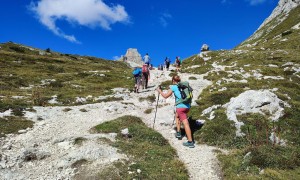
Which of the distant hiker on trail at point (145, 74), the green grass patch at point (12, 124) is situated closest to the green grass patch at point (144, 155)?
the green grass patch at point (12, 124)

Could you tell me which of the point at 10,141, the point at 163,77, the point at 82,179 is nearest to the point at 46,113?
the point at 10,141

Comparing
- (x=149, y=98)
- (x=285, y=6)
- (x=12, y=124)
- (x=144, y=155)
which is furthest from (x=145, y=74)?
(x=285, y=6)

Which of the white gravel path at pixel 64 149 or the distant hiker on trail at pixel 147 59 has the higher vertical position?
the distant hiker on trail at pixel 147 59

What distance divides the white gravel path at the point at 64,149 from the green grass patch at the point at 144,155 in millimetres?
581

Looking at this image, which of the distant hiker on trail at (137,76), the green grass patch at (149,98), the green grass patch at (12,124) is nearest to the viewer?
the green grass patch at (12,124)

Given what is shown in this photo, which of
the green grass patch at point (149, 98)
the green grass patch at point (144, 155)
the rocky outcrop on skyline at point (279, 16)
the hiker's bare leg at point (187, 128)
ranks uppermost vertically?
the rocky outcrop on skyline at point (279, 16)

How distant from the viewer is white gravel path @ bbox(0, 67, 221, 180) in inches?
566

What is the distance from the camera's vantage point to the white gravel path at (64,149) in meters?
14.4

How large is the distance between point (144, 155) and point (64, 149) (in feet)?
14.3

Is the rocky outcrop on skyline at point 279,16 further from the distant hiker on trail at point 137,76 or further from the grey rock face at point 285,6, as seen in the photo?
the distant hiker on trail at point 137,76

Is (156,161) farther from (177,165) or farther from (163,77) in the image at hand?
(163,77)

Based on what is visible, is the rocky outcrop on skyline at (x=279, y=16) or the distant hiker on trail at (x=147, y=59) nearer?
the distant hiker on trail at (x=147, y=59)

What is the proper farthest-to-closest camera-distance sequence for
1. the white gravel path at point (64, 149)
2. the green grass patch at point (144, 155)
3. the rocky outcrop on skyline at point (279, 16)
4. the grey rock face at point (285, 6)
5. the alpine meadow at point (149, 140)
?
the grey rock face at point (285, 6) < the rocky outcrop on skyline at point (279, 16) < the white gravel path at point (64, 149) < the alpine meadow at point (149, 140) < the green grass patch at point (144, 155)

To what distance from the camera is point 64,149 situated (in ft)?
54.8
